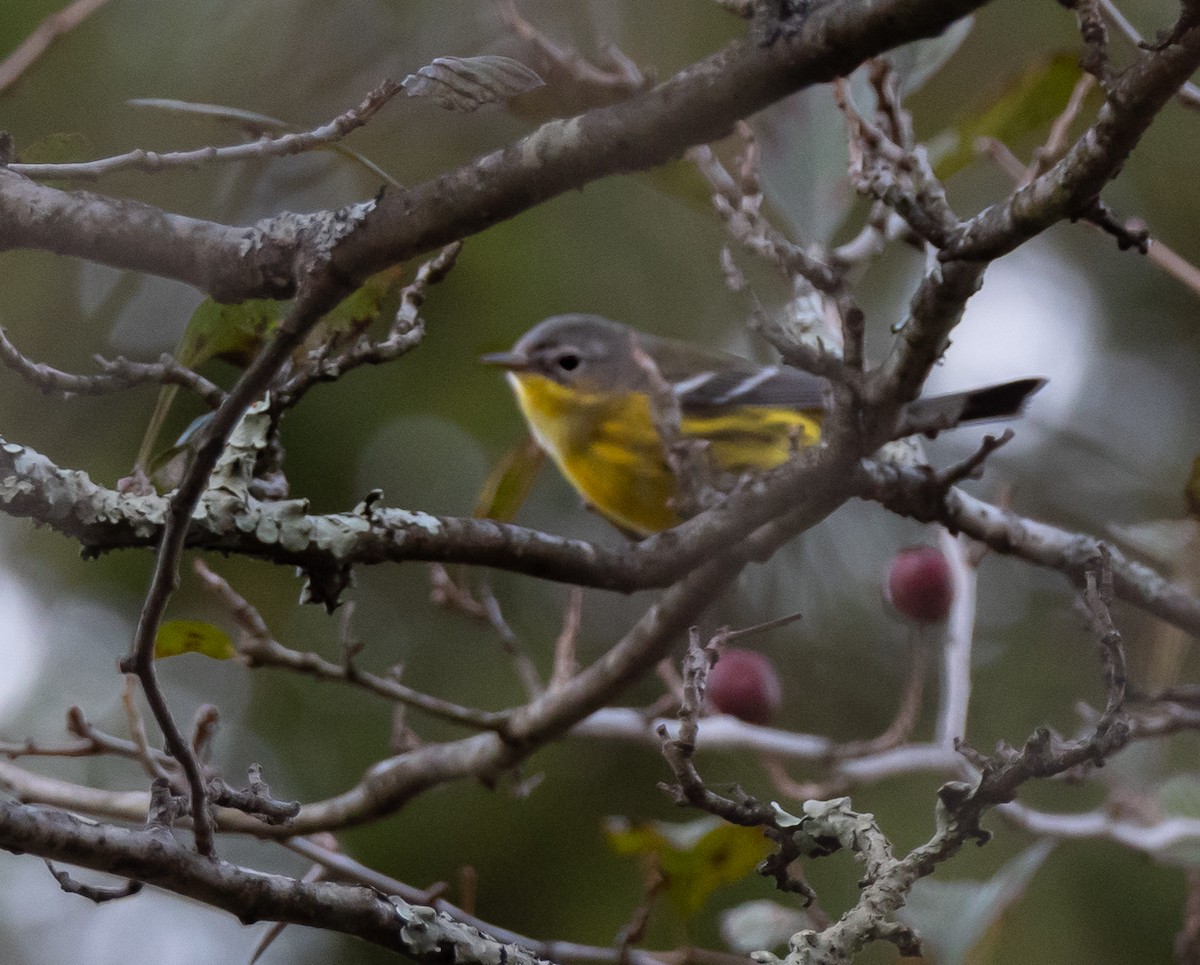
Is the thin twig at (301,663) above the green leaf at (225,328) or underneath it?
underneath

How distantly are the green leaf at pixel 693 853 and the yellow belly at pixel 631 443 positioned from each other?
1369 millimetres

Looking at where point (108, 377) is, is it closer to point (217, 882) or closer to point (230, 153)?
point (230, 153)

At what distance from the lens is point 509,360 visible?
420 cm

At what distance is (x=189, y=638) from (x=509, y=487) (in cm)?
85

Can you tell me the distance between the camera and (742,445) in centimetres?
400

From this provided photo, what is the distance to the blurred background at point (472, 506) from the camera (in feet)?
13.6

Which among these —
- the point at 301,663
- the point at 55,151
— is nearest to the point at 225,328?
the point at 55,151

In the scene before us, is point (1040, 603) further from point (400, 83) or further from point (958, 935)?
point (400, 83)

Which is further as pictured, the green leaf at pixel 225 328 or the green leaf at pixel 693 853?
the green leaf at pixel 693 853

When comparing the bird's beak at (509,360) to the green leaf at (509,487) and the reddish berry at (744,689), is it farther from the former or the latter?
the reddish berry at (744,689)

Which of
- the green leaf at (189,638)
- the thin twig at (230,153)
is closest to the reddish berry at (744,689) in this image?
the green leaf at (189,638)

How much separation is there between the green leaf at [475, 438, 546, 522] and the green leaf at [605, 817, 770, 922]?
0.68 meters

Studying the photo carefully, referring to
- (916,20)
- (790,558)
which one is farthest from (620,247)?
(916,20)

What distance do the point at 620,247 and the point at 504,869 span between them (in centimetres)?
267
